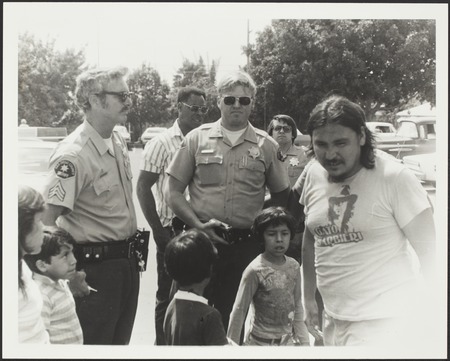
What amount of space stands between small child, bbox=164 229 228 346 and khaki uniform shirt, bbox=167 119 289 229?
550mm

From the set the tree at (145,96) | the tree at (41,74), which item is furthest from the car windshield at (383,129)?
the tree at (41,74)

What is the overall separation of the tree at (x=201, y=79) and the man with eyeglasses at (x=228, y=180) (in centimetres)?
29

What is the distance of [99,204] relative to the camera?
8.14 feet

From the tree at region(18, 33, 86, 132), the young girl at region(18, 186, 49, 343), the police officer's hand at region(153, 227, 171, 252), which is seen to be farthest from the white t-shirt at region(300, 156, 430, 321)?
the tree at region(18, 33, 86, 132)

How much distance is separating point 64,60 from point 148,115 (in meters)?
0.56

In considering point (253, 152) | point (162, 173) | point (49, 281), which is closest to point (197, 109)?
point (162, 173)

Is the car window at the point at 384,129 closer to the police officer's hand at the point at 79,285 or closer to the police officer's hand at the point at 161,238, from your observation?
the police officer's hand at the point at 161,238

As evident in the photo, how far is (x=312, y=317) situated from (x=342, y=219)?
58cm

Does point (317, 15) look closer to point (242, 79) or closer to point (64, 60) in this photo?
point (242, 79)

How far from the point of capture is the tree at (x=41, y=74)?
9.59 ft

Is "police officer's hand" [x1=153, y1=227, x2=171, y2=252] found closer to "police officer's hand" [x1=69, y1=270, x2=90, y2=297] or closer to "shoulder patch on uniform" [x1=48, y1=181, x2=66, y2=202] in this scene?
"police officer's hand" [x1=69, y1=270, x2=90, y2=297]

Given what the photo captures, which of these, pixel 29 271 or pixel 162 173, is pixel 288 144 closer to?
pixel 162 173

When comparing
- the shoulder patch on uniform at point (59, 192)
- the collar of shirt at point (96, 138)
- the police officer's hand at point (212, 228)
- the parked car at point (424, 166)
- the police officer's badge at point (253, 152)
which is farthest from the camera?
the parked car at point (424, 166)

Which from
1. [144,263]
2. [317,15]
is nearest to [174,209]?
[144,263]
